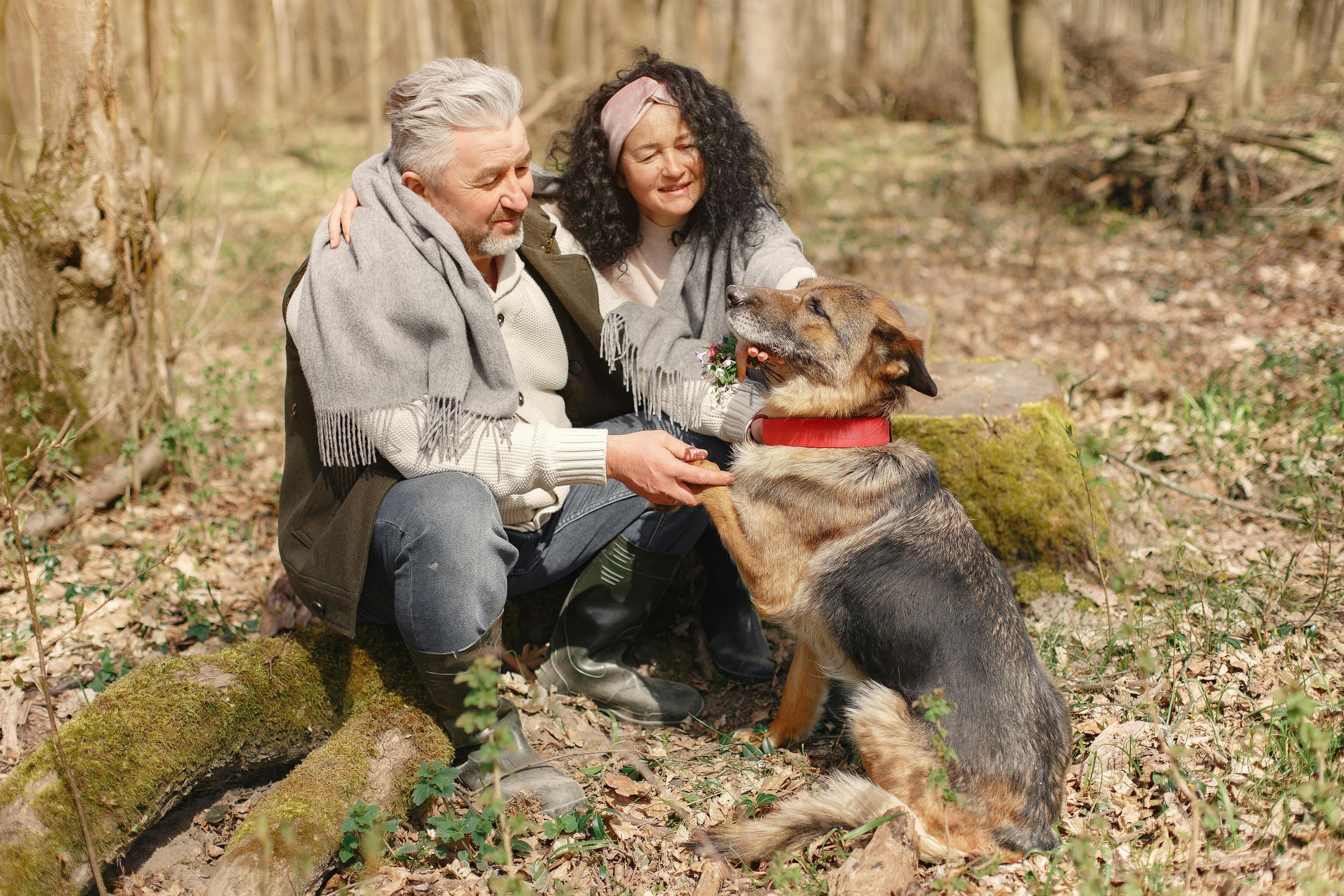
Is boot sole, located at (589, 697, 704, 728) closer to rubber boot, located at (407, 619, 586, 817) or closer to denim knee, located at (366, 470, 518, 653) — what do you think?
rubber boot, located at (407, 619, 586, 817)

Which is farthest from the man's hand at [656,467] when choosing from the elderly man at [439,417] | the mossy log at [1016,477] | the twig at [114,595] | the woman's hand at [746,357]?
the twig at [114,595]

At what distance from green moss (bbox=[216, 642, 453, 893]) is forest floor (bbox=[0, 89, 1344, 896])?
258mm

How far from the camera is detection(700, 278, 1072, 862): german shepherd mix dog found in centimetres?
285

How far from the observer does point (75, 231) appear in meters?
4.61

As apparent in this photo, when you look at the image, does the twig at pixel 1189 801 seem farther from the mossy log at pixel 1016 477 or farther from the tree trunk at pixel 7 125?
the tree trunk at pixel 7 125

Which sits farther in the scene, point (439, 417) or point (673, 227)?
point (673, 227)

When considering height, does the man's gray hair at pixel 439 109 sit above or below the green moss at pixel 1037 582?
above

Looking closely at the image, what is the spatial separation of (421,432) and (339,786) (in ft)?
3.97

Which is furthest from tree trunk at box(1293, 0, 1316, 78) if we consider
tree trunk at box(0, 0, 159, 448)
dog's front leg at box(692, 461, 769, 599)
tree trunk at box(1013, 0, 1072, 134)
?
tree trunk at box(0, 0, 159, 448)

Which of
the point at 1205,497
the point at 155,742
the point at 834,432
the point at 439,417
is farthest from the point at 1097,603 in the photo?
the point at 155,742

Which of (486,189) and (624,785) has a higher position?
(486,189)

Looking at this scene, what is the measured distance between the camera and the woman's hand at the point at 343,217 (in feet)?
10.2

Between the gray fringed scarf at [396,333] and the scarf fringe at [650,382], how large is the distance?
1.85 ft

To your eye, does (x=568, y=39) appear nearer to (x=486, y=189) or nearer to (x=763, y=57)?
(x=763, y=57)
